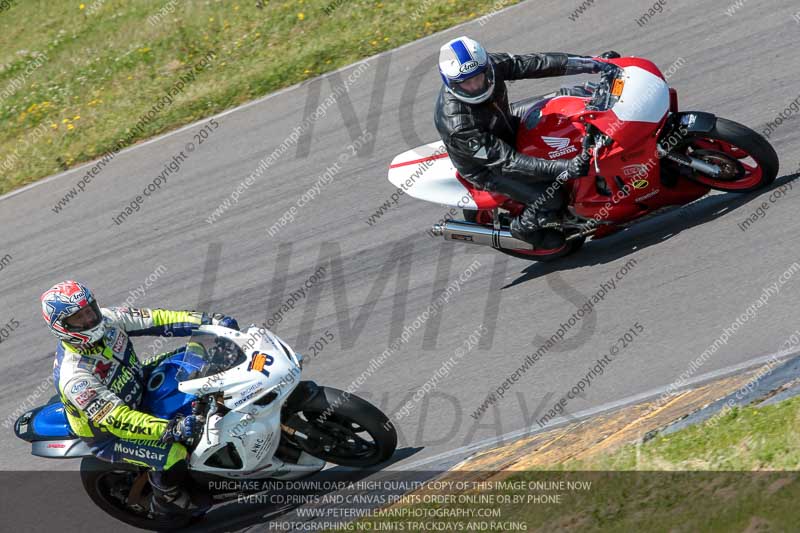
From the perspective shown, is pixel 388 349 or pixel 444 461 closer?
pixel 444 461

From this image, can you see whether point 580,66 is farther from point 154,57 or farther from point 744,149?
point 154,57

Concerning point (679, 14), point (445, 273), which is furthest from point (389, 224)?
point (679, 14)

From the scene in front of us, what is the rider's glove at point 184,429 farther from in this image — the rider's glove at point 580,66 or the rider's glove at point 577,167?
the rider's glove at point 580,66

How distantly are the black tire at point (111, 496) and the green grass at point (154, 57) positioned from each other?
24.2 feet

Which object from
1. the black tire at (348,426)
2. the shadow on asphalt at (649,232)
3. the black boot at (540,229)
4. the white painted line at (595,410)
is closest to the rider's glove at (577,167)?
the black boot at (540,229)

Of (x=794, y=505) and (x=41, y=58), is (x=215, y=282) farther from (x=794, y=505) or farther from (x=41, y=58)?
(x=41, y=58)

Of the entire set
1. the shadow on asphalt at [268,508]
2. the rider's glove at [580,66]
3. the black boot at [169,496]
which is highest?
the rider's glove at [580,66]

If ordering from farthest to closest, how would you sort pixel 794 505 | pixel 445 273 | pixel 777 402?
pixel 445 273 → pixel 777 402 → pixel 794 505

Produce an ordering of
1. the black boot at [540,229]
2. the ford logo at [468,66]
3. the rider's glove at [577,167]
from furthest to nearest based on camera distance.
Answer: the black boot at [540,229]
the rider's glove at [577,167]
the ford logo at [468,66]

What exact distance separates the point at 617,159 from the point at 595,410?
82.4 inches

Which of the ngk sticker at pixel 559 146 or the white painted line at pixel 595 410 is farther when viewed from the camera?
the ngk sticker at pixel 559 146

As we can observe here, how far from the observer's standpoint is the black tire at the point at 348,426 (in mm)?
6898

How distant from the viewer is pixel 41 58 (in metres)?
17.8

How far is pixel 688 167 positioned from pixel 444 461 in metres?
3.22
